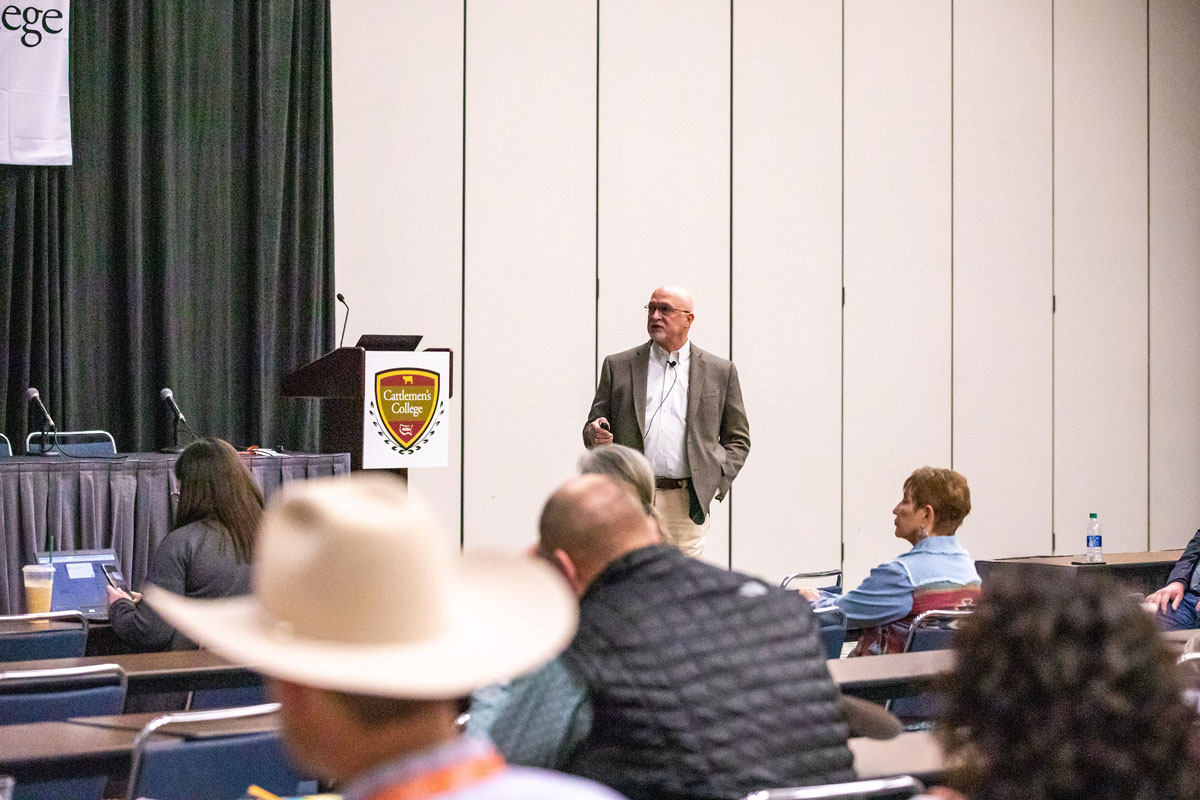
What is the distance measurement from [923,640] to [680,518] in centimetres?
221

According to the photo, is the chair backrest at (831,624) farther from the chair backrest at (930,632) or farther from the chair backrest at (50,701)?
the chair backrest at (50,701)

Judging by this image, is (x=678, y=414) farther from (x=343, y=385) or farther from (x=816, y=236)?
(x=816, y=236)

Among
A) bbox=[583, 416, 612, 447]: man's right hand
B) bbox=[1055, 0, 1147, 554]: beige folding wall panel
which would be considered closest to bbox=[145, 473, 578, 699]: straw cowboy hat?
bbox=[583, 416, 612, 447]: man's right hand

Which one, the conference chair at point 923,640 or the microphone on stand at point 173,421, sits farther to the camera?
the microphone on stand at point 173,421

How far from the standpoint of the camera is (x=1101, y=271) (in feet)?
33.4

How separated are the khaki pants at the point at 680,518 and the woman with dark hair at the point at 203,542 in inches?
97.5

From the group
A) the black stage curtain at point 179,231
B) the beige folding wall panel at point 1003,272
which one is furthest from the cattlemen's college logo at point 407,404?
the beige folding wall panel at point 1003,272

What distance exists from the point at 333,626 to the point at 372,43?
7.10 m

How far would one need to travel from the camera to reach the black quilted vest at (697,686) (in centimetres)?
197

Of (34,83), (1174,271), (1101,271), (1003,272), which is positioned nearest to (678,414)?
(34,83)

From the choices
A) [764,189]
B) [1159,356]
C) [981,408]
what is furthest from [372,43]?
[1159,356]

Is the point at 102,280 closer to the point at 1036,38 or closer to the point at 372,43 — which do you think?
the point at 372,43

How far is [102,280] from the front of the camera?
695 centimetres

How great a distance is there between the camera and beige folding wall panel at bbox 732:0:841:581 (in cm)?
888
